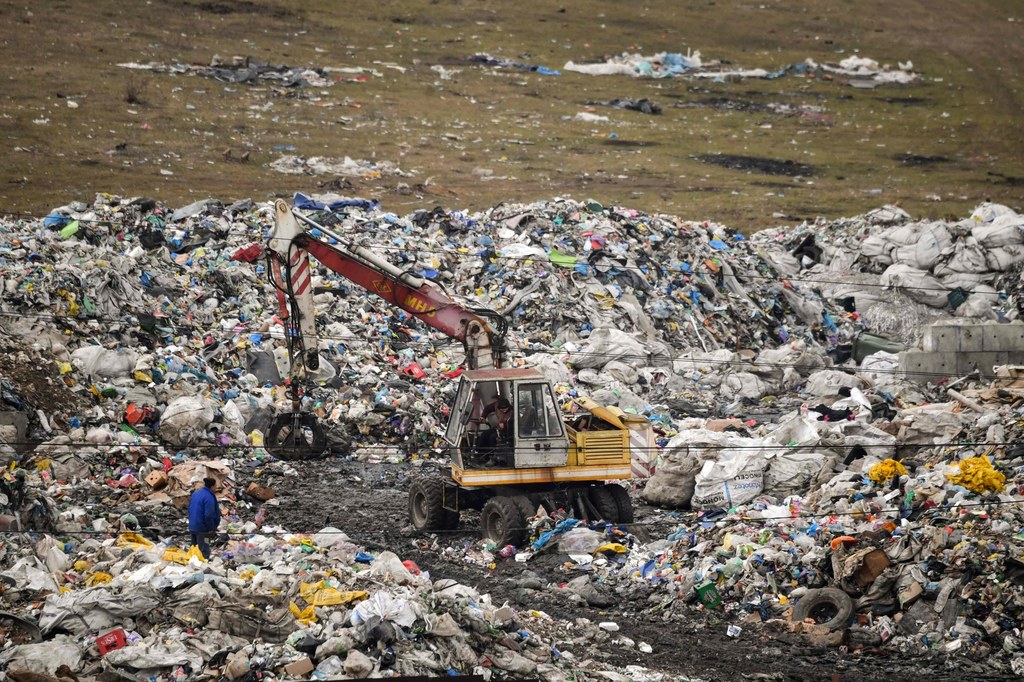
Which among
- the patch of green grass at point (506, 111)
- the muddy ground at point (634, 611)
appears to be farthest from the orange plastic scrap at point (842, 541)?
the patch of green grass at point (506, 111)

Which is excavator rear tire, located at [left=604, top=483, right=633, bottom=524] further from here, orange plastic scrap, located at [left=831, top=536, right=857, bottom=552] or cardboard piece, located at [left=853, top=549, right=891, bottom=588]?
cardboard piece, located at [left=853, top=549, right=891, bottom=588]

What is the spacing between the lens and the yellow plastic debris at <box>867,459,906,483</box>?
1153cm

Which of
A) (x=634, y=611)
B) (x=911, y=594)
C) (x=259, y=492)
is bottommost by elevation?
(x=259, y=492)

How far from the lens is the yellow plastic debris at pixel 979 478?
421 inches

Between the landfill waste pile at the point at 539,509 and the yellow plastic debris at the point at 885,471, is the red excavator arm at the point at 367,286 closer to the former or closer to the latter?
the landfill waste pile at the point at 539,509

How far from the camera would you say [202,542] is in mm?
9602

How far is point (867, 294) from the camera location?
22.3 metres

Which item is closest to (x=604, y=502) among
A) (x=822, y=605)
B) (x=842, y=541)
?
(x=842, y=541)

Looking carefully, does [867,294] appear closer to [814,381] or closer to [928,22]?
[814,381]

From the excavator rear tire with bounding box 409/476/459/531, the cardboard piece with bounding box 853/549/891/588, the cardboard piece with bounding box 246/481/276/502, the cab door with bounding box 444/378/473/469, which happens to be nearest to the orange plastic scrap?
the cardboard piece with bounding box 853/549/891/588

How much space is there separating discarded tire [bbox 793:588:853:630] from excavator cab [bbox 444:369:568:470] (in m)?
2.80

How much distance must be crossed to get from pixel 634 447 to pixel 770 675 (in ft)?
15.0

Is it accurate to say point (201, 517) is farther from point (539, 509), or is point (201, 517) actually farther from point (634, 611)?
point (634, 611)

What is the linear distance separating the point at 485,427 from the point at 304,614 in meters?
3.64
